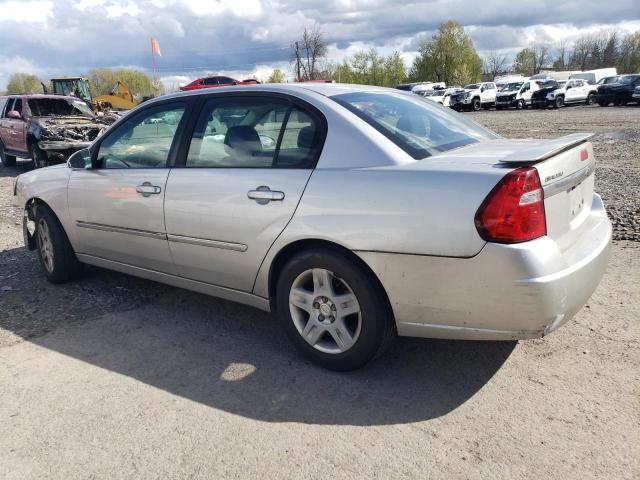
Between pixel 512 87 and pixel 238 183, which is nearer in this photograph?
pixel 238 183

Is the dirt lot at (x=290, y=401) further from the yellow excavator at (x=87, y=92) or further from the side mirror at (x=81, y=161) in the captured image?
the yellow excavator at (x=87, y=92)

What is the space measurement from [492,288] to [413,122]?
1.30 m

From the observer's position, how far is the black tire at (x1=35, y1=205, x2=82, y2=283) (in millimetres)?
4832

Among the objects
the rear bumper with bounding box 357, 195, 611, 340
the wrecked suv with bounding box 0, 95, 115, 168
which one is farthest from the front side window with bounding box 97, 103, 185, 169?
the wrecked suv with bounding box 0, 95, 115, 168

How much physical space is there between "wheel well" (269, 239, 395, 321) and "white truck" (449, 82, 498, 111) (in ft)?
124

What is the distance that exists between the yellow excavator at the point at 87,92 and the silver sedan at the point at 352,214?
29.6 m

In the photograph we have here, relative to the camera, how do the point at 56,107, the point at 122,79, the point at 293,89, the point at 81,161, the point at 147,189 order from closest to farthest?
the point at 293,89, the point at 147,189, the point at 81,161, the point at 56,107, the point at 122,79

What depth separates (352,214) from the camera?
2930 millimetres

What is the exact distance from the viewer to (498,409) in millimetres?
2816

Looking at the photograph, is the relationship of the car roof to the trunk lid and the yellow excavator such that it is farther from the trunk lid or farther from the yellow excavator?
the yellow excavator

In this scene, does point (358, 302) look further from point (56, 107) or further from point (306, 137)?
point (56, 107)

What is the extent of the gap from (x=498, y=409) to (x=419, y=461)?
1.98 feet

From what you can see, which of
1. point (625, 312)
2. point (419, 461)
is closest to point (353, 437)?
point (419, 461)

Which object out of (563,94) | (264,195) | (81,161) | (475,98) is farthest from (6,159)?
(563,94)
